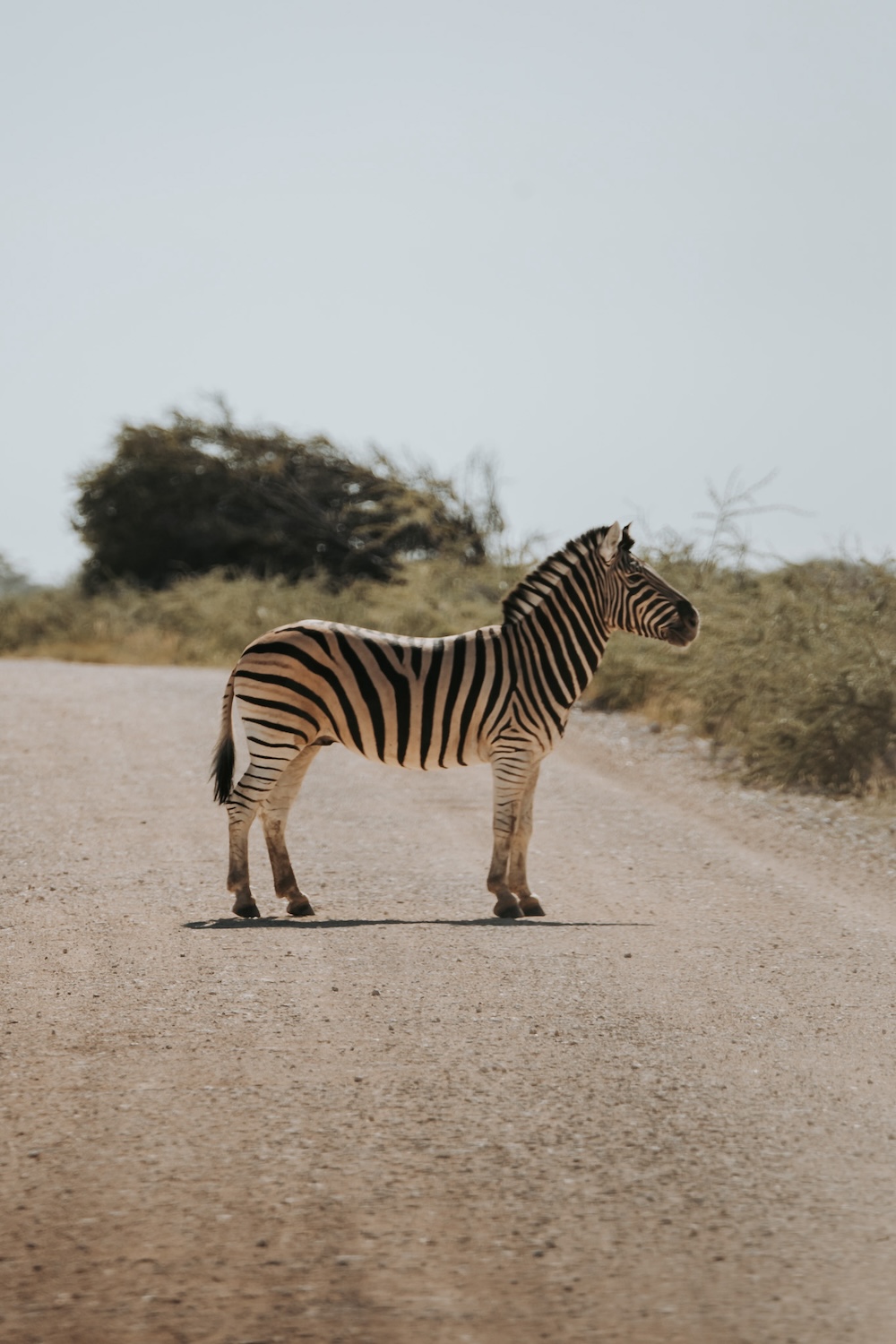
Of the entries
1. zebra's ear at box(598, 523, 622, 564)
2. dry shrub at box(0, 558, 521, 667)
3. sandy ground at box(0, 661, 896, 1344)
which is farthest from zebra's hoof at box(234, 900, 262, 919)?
dry shrub at box(0, 558, 521, 667)

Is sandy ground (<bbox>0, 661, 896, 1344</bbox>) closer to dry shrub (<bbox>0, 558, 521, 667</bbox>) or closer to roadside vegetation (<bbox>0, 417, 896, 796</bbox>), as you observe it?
roadside vegetation (<bbox>0, 417, 896, 796</bbox>)

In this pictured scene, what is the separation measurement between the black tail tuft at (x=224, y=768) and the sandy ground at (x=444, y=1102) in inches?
26.3

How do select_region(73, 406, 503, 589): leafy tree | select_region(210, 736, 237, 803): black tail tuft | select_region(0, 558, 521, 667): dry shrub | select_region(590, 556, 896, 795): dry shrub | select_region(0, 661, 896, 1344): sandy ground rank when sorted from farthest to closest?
select_region(73, 406, 503, 589): leafy tree, select_region(0, 558, 521, 667): dry shrub, select_region(590, 556, 896, 795): dry shrub, select_region(210, 736, 237, 803): black tail tuft, select_region(0, 661, 896, 1344): sandy ground

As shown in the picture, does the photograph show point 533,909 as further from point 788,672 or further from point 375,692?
point 788,672

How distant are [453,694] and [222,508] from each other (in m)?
30.8

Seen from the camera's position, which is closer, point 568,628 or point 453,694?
point 453,694

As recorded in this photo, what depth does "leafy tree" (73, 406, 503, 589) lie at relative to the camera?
37.2 metres

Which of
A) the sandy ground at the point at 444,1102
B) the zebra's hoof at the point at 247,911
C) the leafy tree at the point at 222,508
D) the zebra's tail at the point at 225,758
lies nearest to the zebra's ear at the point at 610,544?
the sandy ground at the point at 444,1102

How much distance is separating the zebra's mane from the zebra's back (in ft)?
1.07

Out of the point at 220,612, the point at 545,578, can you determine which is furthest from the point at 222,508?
Result: the point at 545,578

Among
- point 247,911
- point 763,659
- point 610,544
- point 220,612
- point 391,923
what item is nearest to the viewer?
point 391,923

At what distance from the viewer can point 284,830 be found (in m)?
8.41

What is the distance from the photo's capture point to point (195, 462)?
126 ft

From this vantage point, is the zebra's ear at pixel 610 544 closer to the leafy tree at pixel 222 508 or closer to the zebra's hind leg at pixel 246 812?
the zebra's hind leg at pixel 246 812
